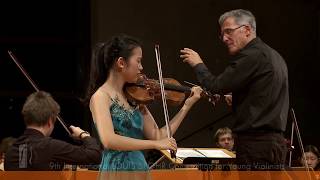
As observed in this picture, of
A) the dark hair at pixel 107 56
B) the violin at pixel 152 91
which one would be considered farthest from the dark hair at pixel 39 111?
the violin at pixel 152 91

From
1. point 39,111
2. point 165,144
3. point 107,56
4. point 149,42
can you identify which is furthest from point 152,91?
point 149,42

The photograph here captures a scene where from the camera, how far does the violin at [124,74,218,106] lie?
3.15m

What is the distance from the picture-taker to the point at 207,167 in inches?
131

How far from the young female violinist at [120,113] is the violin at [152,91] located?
0.14 feet

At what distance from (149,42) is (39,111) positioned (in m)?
4.00

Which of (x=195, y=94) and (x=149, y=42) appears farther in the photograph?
(x=149, y=42)

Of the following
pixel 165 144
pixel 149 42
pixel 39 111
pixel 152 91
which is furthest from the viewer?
pixel 149 42

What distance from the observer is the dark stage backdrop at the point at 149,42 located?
7.39m

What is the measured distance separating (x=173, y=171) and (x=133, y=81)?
585 mm

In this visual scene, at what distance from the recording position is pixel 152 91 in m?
3.30

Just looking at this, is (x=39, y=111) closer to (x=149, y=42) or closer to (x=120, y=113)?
(x=120, y=113)

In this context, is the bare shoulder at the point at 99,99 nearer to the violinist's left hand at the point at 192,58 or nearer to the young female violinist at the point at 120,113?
the young female violinist at the point at 120,113

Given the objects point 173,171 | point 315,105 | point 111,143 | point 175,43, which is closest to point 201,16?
point 175,43

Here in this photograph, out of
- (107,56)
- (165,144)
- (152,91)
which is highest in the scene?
(107,56)
